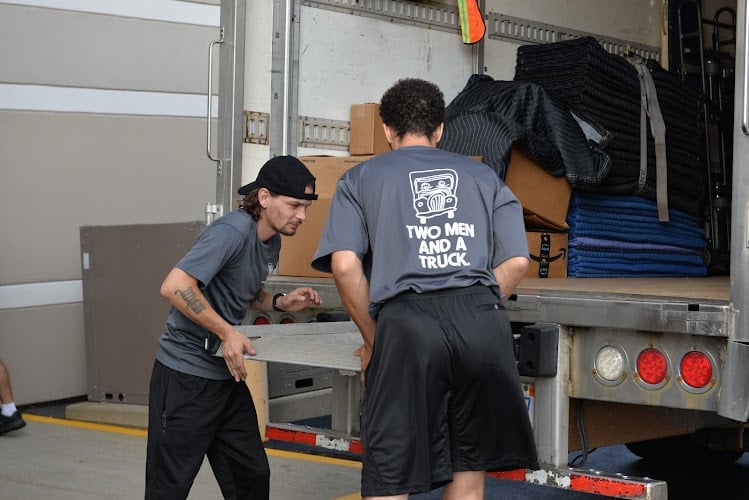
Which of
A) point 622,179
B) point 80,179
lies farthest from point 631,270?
point 80,179

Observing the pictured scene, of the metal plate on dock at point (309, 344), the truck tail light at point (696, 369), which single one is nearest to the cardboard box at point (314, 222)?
the metal plate on dock at point (309, 344)

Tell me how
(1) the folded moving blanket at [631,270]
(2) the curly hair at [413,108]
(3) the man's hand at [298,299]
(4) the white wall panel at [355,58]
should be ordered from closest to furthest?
(2) the curly hair at [413,108] → (3) the man's hand at [298,299] → (4) the white wall panel at [355,58] → (1) the folded moving blanket at [631,270]

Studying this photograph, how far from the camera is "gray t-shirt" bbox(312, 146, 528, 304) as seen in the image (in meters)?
3.20

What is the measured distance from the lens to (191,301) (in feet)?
12.2

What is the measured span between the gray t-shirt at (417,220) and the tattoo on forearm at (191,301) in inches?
21.1

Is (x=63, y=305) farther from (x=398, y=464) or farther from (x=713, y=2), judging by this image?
(x=398, y=464)

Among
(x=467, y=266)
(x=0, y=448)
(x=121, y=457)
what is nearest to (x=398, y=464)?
(x=467, y=266)

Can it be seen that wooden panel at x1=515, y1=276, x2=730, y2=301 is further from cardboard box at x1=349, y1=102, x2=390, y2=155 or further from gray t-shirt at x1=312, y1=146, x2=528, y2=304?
cardboard box at x1=349, y1=102, x2=390, y2=155

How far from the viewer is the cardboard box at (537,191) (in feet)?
17.0

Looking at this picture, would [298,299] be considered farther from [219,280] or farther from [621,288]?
[621,288]

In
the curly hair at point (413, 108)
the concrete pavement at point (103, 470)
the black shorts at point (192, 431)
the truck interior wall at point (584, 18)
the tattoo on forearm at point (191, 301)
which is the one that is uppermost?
the truck interior wall at point (584, 18)

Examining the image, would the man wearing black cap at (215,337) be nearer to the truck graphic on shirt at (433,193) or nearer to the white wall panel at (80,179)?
the truck graphic on shirt at (433,193)

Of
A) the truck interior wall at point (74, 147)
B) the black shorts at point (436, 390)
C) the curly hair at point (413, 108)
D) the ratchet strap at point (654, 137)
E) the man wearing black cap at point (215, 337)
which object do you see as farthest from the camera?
the truck interior wall at point (74, 147)

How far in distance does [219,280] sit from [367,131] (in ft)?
4.27
